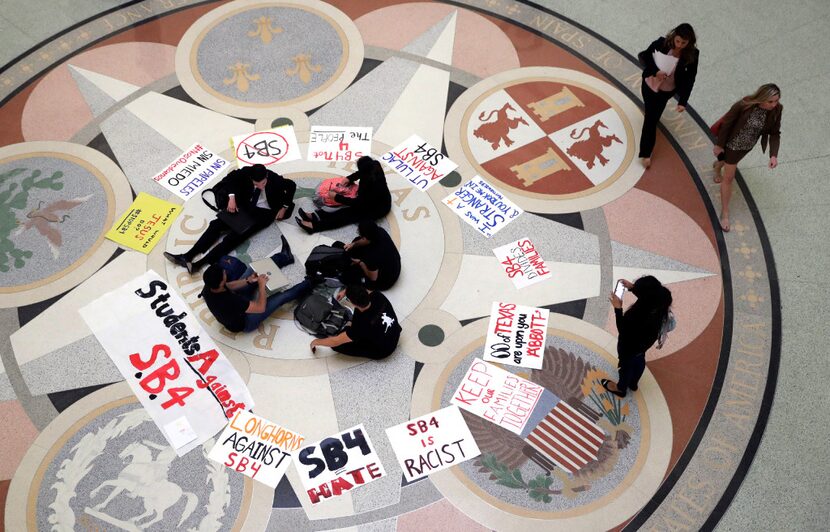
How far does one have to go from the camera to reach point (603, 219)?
7863mm

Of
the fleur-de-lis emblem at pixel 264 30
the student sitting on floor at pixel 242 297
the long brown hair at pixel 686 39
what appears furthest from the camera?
the fleur-de-lis emblem at pixel 264 30

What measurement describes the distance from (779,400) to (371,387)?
3.91 metres

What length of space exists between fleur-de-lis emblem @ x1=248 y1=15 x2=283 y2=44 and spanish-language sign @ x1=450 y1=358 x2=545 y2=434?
546 centimetres

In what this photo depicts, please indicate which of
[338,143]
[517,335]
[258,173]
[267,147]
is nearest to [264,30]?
[267,147]

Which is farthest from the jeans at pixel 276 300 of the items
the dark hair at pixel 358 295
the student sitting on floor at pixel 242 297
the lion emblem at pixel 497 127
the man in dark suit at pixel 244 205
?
the lion emblem at pixel 497 127

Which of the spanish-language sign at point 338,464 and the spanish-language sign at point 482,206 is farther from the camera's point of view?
the spanish-language sign at point 482,206

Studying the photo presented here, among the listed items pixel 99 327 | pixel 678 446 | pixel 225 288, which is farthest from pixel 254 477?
pixel 678 446

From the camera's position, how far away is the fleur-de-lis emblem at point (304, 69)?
29.7ft

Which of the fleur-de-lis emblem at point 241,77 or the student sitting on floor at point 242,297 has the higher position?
the fleur-de-lis emblem at point 241,77

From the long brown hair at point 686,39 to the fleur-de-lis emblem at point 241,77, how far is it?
5.01m

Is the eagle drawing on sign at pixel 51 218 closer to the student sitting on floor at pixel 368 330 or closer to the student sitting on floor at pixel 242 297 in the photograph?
the student sitting on floor at pixel 242 297

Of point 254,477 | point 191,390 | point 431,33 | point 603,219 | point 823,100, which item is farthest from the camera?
point 431,33

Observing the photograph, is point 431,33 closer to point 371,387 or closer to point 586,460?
point 371,387

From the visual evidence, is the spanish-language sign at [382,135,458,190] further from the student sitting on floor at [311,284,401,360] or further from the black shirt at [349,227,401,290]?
the student sitting on floor at [311,284,401,360]
